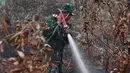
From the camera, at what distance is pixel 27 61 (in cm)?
231

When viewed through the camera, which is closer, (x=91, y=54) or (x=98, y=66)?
(x=98, y=66)

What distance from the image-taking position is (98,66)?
7.49 metres

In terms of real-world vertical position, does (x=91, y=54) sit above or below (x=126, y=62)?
below

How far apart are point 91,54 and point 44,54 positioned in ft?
18.2

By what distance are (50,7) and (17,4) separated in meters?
0.96

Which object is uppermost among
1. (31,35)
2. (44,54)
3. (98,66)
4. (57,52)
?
(31,35)

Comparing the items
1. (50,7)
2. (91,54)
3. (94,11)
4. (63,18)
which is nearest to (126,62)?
(63,18)

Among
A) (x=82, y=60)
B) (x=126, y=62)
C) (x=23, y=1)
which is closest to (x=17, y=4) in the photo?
(x=23, y=1)

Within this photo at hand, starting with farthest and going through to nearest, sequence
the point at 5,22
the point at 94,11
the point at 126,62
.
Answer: the point at 94,11 → the point at 126,62 → the point at 5,22

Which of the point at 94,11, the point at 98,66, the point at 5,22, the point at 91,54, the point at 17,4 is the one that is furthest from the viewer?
the point at 17,4

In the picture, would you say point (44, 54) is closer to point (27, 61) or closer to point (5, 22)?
point (27, 61)

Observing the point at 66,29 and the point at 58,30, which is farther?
the point at 58,30

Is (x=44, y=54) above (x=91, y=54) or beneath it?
above

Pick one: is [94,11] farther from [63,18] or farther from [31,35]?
[31,35]
